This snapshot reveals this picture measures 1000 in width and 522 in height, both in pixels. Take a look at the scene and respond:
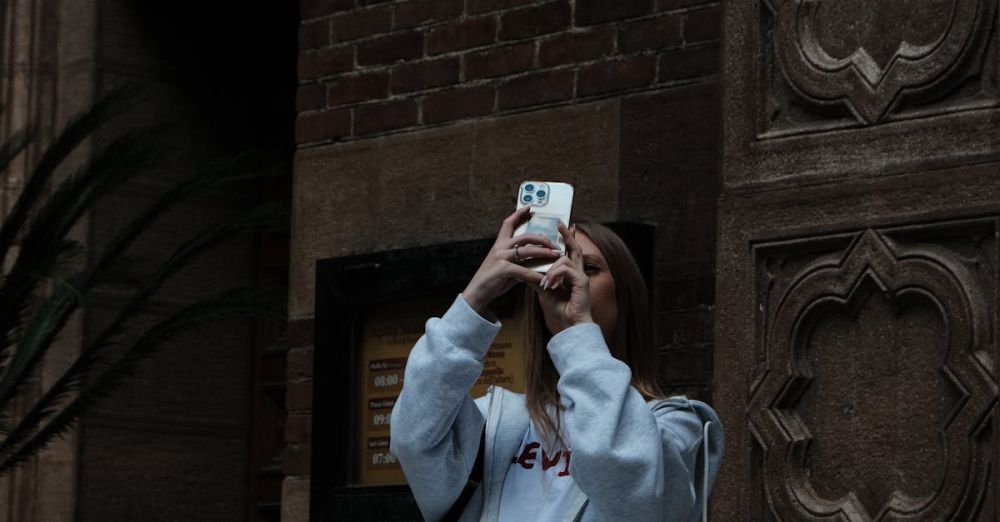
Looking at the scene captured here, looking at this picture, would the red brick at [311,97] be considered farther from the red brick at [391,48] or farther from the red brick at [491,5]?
the red brick at [491,5]

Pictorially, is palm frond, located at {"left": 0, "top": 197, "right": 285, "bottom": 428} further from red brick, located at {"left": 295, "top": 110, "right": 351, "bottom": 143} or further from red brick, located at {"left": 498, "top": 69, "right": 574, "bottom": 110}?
red brick, located at {"left": 498, "top": 69, "right": 574, "bottom": 110}

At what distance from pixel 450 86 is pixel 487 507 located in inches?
118

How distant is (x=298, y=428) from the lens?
6.79 m

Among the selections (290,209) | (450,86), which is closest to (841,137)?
(450,86)

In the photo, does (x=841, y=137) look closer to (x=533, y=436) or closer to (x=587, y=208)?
(x=587, y=208)

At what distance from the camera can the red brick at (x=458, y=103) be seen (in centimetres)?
641

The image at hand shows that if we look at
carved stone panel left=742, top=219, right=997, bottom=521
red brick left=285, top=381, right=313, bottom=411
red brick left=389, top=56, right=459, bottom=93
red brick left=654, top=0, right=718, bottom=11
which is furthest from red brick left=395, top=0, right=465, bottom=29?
carved stone panel left=742, top=219, right=997, bottom=521

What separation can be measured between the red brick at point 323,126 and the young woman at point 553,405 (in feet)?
10.3

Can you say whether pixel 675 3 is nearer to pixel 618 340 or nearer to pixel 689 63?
pixel 689 63

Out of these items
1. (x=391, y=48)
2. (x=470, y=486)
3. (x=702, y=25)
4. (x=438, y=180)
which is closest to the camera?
(x=470, y=486)

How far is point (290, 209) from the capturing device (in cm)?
709

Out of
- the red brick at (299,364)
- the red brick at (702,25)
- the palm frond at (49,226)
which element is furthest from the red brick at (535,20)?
the palm frond at (49,226)

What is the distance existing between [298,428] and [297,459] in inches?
3.8

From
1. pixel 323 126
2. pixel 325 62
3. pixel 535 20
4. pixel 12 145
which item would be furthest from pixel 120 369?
pixel 535 20
